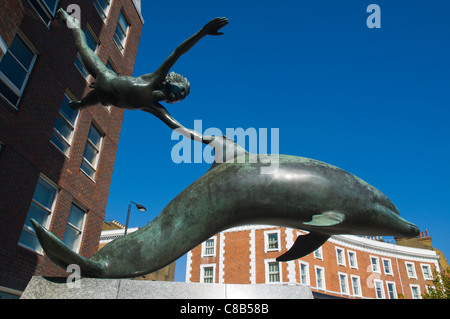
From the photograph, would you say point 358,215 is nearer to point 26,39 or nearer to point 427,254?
point 26,39

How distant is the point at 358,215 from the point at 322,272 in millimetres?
31147

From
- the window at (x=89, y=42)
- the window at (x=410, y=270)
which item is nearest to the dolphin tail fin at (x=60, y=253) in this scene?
the window at (x=89, y=42)

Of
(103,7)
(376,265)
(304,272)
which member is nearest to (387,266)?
(376,265)

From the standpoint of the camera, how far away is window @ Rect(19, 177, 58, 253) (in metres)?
10.5

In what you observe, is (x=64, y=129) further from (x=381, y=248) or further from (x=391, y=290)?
(x=391, y=290)

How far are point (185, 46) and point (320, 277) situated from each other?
31709 millimetres

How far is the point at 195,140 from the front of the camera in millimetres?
3510

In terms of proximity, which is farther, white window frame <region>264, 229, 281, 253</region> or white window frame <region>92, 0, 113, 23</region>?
white window frame <region>264, 229, 281, 253</region>

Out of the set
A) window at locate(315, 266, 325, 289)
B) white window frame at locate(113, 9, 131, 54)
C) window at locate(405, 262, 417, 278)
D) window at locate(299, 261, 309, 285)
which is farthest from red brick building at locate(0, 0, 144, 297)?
window at locate(405, 262, 417, 278)

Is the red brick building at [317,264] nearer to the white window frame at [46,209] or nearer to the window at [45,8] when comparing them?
the white window frame at [46,209]

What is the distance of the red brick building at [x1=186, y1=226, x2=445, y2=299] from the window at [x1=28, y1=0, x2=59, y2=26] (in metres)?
24.6

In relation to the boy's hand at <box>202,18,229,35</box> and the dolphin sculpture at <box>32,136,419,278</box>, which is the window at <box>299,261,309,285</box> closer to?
Answer: the dolphin sculpture at <box>32,136,419,278</box>

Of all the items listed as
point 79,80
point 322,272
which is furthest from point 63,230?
point 322,272

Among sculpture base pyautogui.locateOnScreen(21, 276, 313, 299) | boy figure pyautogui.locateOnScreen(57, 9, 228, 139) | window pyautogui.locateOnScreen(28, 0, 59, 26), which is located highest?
window pyautogui.locateOnScreen(28, 0, 59, 26)
